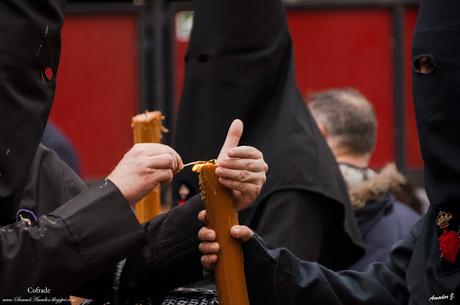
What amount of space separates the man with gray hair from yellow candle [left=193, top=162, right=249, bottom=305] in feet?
5.52

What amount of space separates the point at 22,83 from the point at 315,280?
1129mm

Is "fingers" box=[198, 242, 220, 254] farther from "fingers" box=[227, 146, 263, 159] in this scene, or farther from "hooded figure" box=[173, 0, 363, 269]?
"hooded figure" box=[173, 0, 363, 269]

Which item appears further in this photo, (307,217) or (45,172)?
(307,217)

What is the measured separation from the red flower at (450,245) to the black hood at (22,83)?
1.18 metres

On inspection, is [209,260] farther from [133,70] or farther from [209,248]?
[133,70]

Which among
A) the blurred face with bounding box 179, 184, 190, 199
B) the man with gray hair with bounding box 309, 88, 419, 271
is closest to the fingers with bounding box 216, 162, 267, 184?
the blurred face with bounding box 179, 184, 190, 199

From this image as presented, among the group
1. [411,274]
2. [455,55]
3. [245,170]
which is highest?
[455,55]

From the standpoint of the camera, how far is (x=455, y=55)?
309cm

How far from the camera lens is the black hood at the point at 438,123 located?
3.05 m

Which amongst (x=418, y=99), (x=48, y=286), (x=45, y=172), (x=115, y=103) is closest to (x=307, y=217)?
(x=418, y=99)

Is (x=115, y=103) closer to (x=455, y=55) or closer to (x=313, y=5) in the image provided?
(x=313, y=5)

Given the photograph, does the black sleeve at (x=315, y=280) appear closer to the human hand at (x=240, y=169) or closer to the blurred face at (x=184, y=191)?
the human hand at (x=240, y=169)

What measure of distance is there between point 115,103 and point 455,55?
509 centimetres

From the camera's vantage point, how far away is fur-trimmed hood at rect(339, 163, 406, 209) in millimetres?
4883
